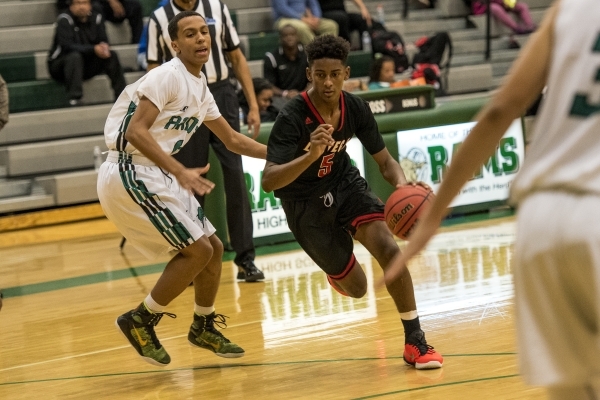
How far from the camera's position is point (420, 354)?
465 cm

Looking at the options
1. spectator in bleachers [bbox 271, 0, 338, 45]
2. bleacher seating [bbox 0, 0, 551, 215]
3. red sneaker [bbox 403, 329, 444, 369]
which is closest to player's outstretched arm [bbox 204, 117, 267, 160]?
red sneaker [bbox 403, 329, 444, 369]

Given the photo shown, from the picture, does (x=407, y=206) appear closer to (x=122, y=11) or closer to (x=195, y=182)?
(x=195, y=182)

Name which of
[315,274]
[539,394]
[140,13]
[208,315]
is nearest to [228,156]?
[315,274]

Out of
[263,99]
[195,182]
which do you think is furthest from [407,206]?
[263,99]

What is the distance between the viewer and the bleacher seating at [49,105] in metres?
10.5

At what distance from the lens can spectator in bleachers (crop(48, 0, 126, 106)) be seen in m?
10.7

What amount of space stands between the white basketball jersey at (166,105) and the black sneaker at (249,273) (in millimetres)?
2380

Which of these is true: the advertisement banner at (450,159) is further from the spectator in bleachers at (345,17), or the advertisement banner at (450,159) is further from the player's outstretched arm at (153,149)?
the player's outstretched arm at (153,149)

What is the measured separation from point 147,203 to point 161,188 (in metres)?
0.10

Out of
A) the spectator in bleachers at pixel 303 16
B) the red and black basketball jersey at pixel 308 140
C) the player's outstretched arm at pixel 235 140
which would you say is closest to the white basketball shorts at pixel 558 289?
the red and black basketball jersey at pixel 308 140

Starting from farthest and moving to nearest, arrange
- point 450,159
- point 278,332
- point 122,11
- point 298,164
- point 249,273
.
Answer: point 122,11 < point 450,159 < point 249,273 < point 278,332 < point 298,164

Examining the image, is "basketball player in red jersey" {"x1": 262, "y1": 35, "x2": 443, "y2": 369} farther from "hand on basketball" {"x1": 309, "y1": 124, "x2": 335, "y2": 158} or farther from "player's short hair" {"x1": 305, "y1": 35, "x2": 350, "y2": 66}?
"hand on basketball" {"x1": 309, "y1": 124, "x2": 335, "y2": 158}

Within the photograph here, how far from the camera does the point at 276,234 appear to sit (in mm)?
8578

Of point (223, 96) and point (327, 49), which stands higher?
point (327, 49)
